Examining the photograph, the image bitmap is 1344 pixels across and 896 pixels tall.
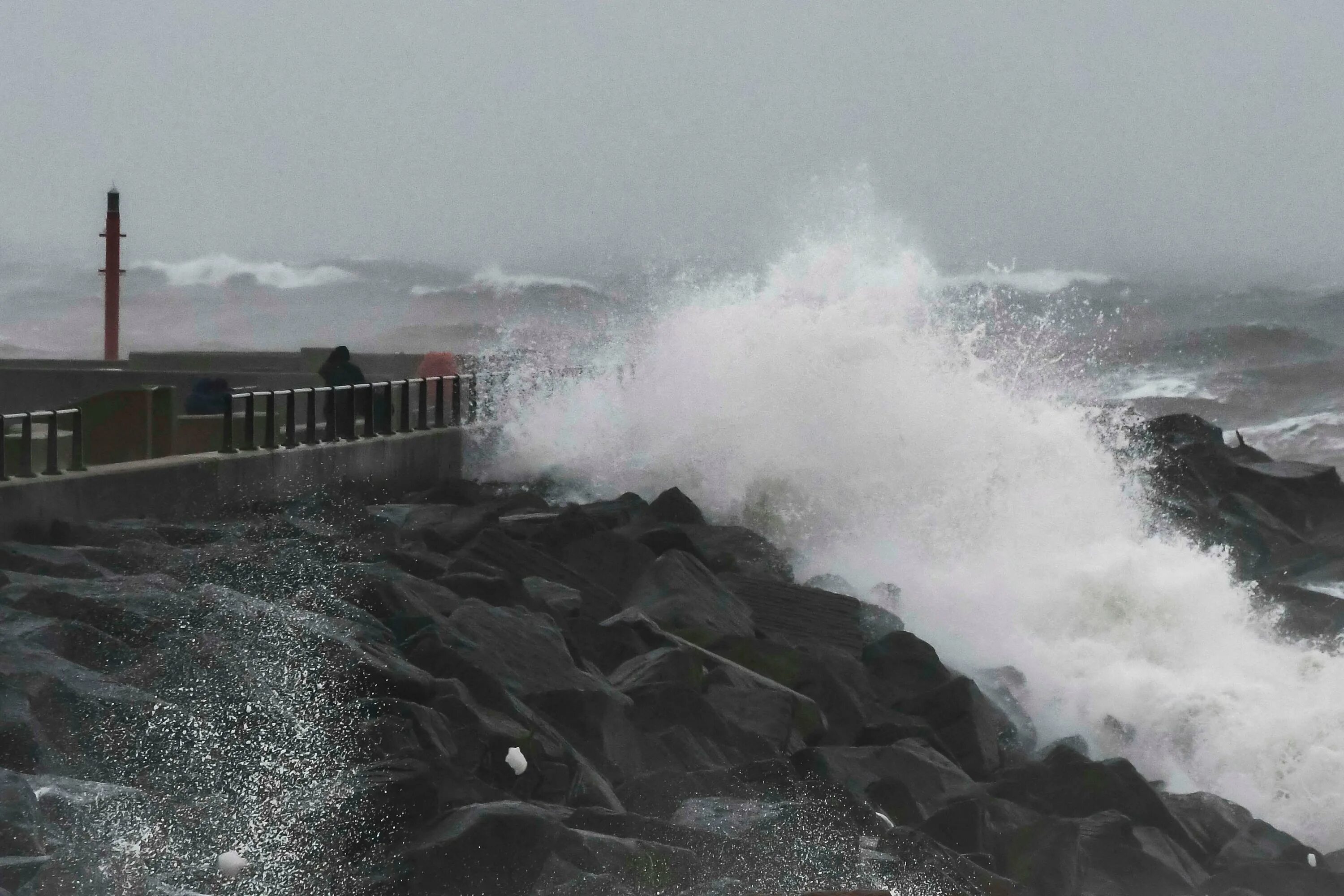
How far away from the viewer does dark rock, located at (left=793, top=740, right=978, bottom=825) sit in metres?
6.30

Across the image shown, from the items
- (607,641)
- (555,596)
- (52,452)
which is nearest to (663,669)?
(607,641)

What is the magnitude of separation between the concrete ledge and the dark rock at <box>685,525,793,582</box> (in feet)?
7.56

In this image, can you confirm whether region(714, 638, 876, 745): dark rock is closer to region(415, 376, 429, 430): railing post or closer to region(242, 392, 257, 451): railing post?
region(242, 392, 257, 451): railing post

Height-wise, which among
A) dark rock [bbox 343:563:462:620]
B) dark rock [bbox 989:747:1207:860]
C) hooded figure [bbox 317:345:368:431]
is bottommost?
dark rock [bbox 989:747:1207:860]

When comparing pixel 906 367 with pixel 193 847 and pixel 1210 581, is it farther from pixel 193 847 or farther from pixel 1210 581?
pixel 193 847

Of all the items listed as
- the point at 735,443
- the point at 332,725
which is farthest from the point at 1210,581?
the point at 332,725

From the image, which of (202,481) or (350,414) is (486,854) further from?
(350,414)

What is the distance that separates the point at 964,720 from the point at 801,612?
2031mm

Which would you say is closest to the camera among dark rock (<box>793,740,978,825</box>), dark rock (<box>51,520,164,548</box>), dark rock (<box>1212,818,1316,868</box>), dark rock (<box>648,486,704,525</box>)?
dark rock (<box>793,740,978,825</box>)

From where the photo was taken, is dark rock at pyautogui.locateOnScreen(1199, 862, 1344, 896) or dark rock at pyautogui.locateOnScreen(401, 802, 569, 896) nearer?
dark rock at pyautogui.locateOnScreen(401, 802, 569, 896)

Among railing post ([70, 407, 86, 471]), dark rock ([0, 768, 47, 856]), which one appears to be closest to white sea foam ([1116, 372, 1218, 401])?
railing post ([70, 407, 86, 471])

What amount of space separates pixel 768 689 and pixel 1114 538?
7.17 m

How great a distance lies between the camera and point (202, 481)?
10.3 m

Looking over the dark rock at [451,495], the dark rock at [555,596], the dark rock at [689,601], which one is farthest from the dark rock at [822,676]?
the dark rock at [451,495]
